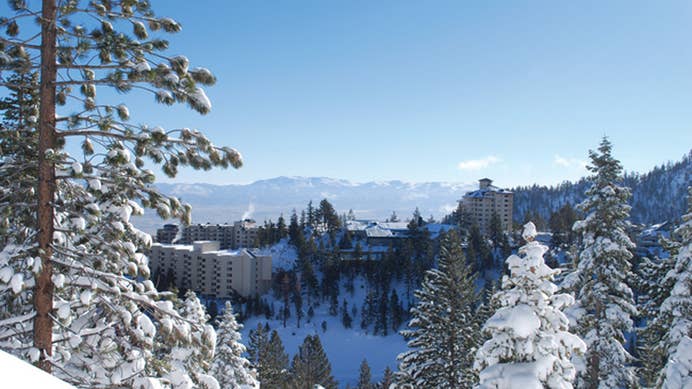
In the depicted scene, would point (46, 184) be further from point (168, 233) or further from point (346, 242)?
point (168, 233)

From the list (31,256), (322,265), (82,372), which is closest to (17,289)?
(31,256)

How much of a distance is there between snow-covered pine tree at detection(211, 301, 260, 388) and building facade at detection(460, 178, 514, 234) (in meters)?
106

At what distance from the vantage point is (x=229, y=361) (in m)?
22.3

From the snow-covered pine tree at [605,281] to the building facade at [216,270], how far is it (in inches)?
3025

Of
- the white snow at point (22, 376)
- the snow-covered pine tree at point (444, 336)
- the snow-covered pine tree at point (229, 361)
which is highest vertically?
the white snow at point (22, 376)

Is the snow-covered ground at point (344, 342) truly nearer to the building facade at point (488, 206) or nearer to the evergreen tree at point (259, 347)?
the evergreen tree at point (259, 347)

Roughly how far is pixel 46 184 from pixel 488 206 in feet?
413

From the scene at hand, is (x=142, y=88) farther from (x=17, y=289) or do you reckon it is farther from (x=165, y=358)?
(x=165, y=358)

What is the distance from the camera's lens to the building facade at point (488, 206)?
12450cm

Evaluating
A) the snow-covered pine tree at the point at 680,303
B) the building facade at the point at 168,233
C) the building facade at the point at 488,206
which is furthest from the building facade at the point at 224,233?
the snow-covered pine tree at the point at 680,303

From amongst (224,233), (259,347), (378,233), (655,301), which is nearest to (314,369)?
(259,347)

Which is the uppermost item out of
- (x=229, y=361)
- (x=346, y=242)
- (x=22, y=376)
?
(x=22, y=376)

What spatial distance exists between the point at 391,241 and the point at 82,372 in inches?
3910

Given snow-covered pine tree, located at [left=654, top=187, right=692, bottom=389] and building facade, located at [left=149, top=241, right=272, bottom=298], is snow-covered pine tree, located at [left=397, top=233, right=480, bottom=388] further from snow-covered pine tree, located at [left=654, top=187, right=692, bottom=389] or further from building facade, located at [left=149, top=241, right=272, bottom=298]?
building facade, located at [left=149, top=241, right=272, bottom=298]
